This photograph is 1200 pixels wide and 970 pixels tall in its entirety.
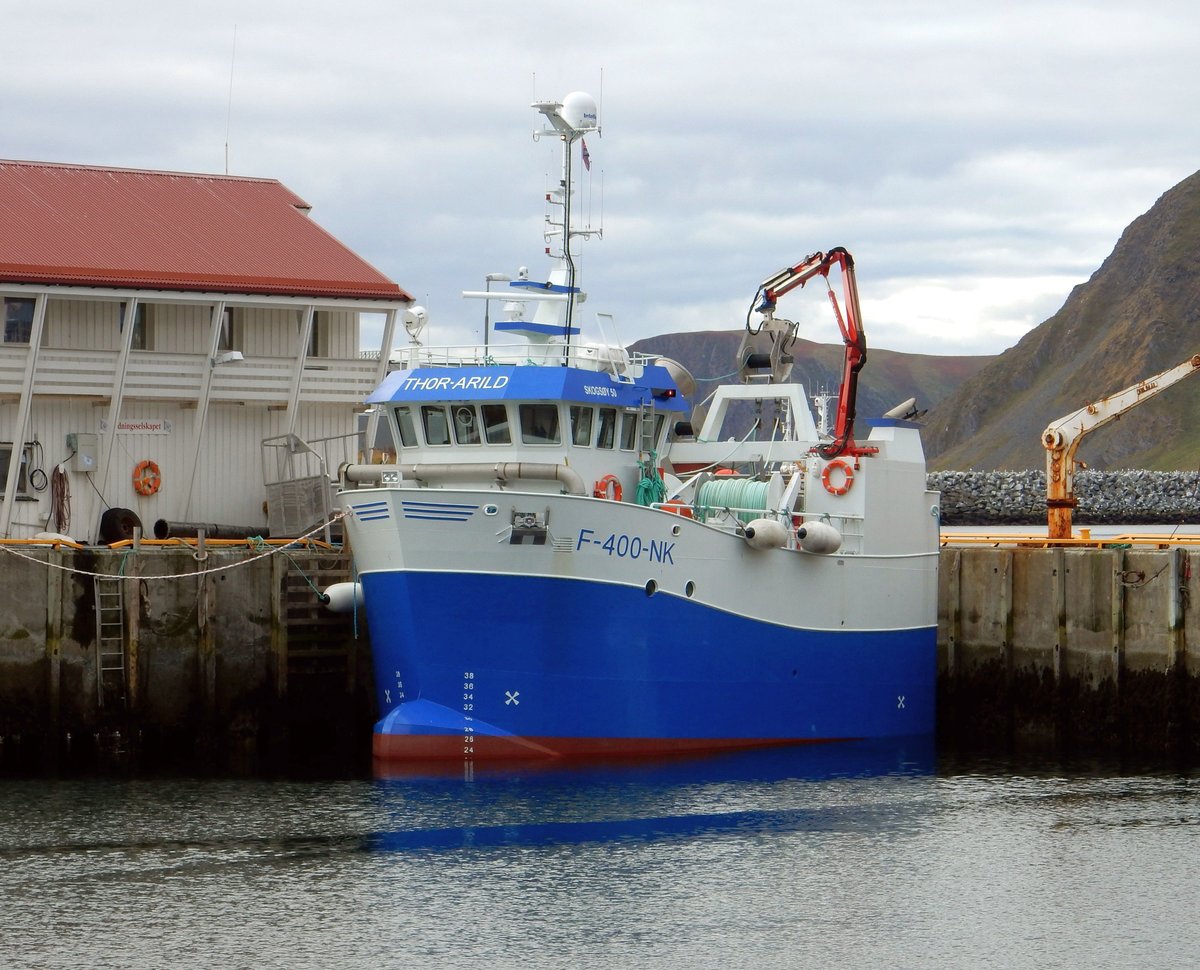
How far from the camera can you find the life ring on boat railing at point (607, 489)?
26.7m

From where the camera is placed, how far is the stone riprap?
70.8 m

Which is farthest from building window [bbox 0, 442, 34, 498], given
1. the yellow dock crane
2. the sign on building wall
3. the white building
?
the yellow dock crane

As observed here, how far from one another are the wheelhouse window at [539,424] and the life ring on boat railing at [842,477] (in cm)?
442

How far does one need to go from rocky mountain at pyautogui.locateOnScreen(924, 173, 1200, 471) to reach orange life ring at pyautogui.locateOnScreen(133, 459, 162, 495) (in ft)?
290

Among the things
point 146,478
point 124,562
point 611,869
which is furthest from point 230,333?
point 611,869

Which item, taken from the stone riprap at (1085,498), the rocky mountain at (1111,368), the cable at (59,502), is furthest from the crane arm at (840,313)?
the rocky mountain at (1111,368)

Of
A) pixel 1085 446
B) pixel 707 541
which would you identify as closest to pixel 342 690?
pixel 707 541

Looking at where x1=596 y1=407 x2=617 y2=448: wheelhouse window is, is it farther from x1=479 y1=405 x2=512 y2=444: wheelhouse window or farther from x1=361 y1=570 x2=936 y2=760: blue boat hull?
x1=361 y1=570 x2=936 y2=760: blue boat hull

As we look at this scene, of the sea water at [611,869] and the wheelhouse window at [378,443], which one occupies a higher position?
the wheelhouse window at [378,443]

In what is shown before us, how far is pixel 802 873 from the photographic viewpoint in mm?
20203

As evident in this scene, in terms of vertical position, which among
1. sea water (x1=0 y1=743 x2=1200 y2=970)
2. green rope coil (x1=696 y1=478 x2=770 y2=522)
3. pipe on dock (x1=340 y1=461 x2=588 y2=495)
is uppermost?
pipe on dock (x1=340 y1=461 x2=588 y2=495)

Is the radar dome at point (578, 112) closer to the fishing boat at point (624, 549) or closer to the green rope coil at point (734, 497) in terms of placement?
the fishing boat at point (624, 549)

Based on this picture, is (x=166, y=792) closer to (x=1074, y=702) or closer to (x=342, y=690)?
(x=342, y=690)

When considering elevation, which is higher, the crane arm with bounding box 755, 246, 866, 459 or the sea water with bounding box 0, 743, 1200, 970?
the crane arm with bounding box 755, 246, 866, 459
